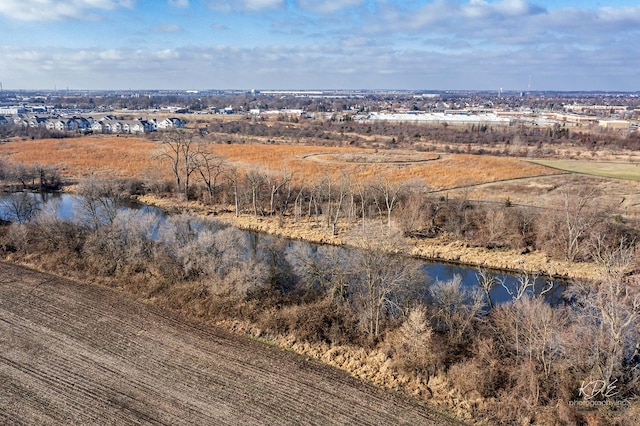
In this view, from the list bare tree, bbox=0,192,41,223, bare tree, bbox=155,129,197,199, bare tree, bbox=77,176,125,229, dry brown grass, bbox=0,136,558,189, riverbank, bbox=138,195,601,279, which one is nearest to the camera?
bare tree, bbox=77,176,125,229

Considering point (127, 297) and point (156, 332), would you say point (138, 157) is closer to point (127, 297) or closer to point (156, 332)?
point (127, 297)

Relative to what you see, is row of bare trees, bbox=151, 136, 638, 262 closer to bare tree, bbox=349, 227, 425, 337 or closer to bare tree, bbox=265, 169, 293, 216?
bare tree, bbox=265, 169, 293, 216


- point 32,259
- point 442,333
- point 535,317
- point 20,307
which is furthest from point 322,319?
point 32,259

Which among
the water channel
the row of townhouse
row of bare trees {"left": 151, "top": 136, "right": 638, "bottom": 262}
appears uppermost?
the row of townhouse

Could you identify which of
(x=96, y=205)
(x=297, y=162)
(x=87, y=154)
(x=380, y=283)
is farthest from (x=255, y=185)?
(x=87, y=154)

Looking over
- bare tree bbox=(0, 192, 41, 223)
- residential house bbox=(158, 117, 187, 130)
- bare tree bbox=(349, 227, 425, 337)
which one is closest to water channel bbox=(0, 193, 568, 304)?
bare tree bbox=(0, 192, 41, 223)

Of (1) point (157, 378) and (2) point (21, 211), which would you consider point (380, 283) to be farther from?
(2) point (21, 211)
